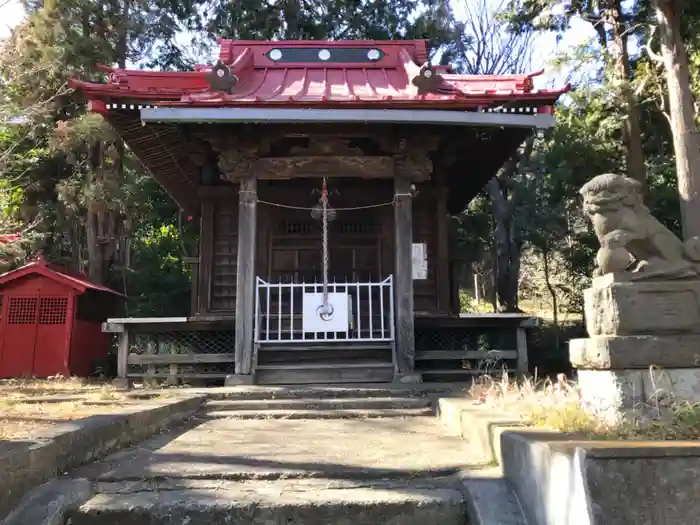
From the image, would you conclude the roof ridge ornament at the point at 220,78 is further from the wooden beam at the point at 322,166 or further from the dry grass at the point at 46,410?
the dry grass at the point at 46,410

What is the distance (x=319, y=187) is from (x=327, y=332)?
323 centimetres

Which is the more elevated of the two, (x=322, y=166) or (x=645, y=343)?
(x=322, y=166)

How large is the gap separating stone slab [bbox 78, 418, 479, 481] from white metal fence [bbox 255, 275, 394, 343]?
2423mm

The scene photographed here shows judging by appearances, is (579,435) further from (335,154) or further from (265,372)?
(335,154)

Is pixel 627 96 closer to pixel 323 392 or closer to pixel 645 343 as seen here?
pixel 323 392

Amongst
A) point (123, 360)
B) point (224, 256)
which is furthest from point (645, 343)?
point (224, 256)

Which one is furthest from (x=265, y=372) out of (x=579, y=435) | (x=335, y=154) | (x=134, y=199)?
(x=134, y=199)

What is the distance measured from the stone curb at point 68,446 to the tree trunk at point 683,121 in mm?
8903

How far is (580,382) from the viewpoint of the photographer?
3.94 metres

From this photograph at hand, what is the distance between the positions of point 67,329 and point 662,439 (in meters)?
11.0

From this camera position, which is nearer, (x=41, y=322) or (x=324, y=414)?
Answer: (x=324, y=414)

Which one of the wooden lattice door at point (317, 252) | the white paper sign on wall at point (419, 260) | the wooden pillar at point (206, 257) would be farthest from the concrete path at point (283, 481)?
the wooden pillar at point (206, 257)

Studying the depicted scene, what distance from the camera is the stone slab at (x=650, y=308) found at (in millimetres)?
3506

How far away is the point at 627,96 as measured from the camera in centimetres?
1102
